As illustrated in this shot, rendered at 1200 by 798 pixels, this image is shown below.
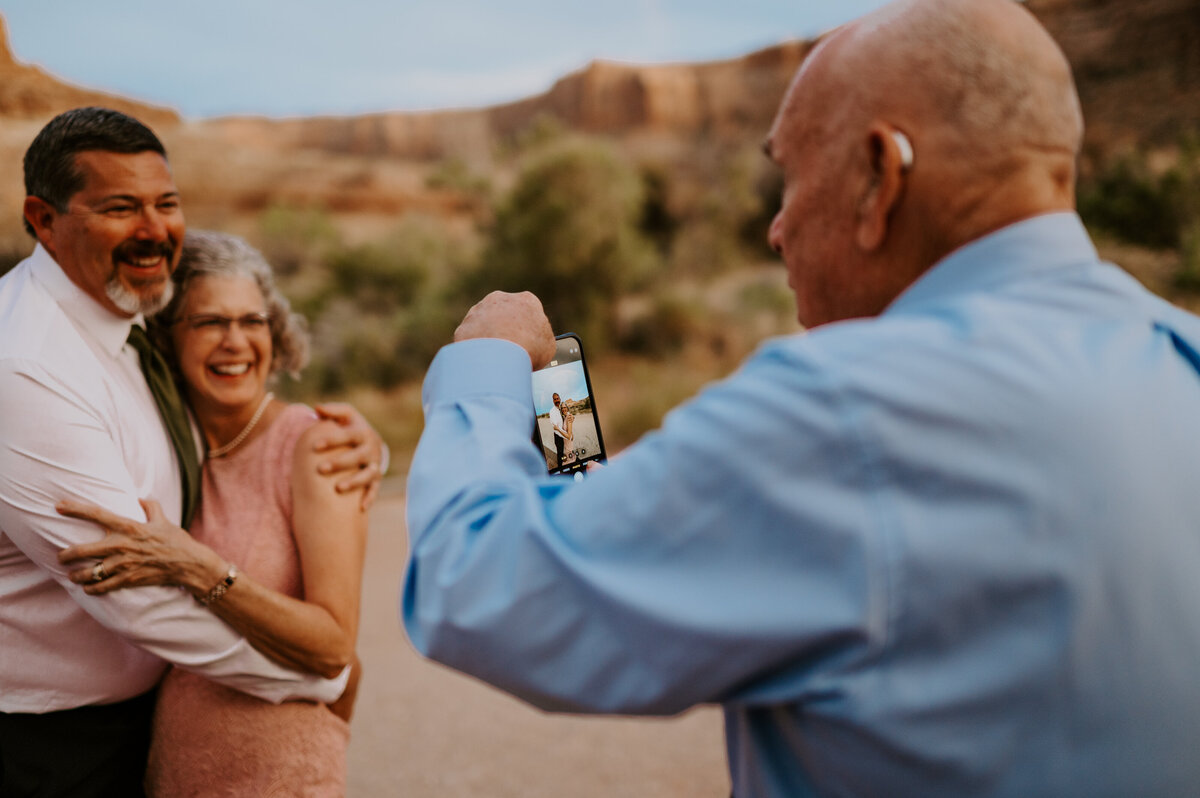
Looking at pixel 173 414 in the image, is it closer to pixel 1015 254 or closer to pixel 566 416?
pixel 566 416

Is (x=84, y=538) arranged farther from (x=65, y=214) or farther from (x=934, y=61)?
(x=934, y=61)

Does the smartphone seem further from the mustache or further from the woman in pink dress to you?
the mustache

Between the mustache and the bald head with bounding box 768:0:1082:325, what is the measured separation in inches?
66.4

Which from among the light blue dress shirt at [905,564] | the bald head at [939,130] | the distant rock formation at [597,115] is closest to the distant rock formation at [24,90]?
the bald head at [939,130]

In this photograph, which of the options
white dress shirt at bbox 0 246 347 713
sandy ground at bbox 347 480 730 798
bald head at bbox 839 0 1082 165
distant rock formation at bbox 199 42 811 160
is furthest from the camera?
distant rock formation at bbox 199 42 811 160

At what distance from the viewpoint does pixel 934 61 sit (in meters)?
1.01

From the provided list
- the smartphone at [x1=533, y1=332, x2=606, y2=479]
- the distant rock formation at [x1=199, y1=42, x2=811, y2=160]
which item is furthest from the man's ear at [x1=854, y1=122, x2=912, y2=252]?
the distant rock formation at [x1=199, y1=42, x2=811, y2=160]

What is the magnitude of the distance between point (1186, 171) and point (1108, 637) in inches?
982

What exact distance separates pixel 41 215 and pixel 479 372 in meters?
1.52

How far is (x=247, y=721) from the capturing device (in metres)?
1.98

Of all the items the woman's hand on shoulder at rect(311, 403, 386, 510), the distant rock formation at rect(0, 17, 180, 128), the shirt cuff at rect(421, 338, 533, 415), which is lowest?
the woman's hand on shoulder at rect(311, 403, 386, 510)

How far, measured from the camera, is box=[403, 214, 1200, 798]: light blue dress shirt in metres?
0.84

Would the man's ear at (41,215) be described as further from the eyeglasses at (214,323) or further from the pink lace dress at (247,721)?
the pink lace dress at (247,721)

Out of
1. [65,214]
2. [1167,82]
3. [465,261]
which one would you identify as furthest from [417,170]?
[65,214]
